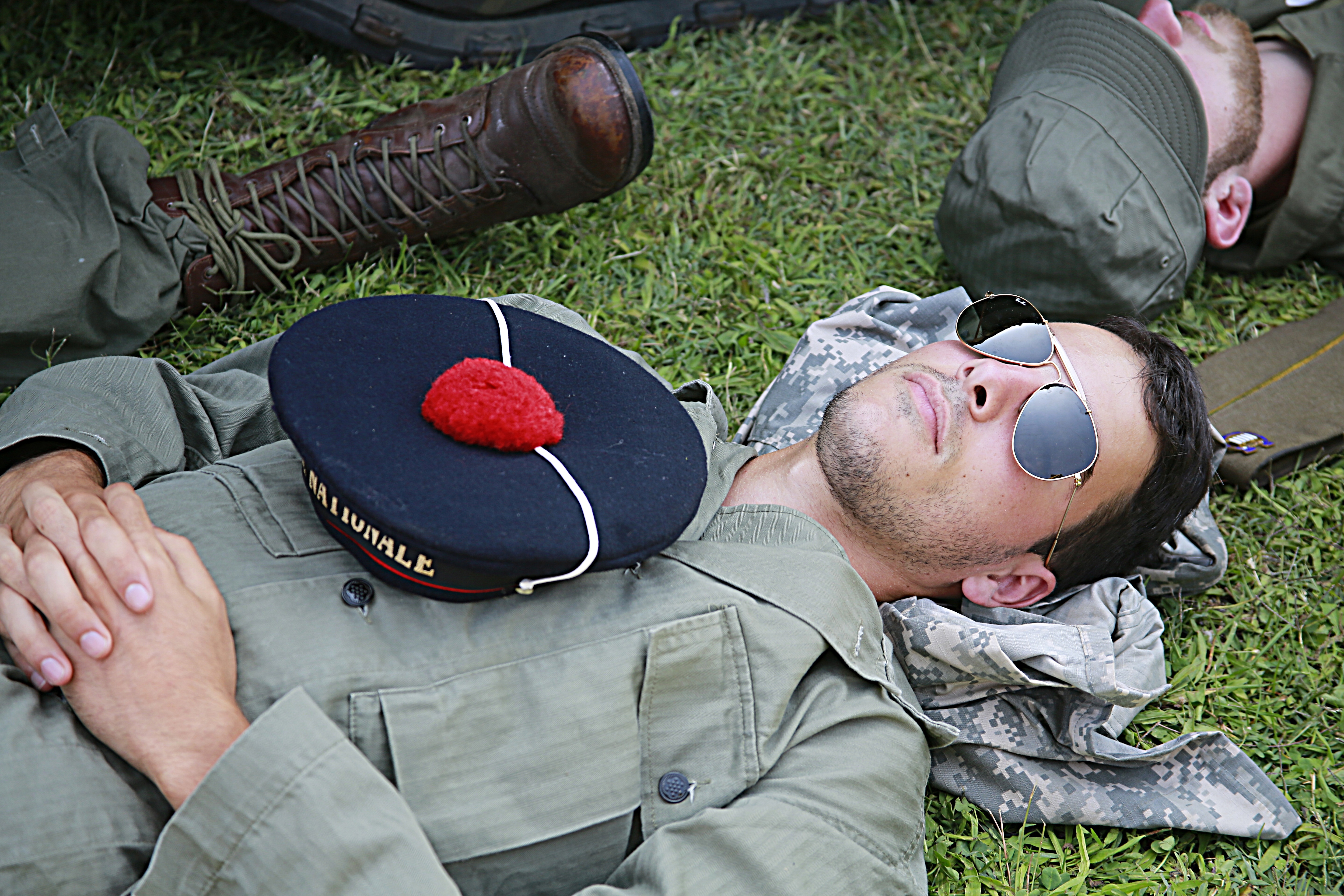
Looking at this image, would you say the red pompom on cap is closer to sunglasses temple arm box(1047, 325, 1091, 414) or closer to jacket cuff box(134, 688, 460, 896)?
jacket cuff box(134, 688, 460, 896)

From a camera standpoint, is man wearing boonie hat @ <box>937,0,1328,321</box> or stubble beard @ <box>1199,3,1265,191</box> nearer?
man wearing boonie hat @ <box>937,0,1328,321</box>

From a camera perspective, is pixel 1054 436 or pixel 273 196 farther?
pixel 273 196

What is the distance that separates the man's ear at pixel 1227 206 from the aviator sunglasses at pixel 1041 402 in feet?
4.15

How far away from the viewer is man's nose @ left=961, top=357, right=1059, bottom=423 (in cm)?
229

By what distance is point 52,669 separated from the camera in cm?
154

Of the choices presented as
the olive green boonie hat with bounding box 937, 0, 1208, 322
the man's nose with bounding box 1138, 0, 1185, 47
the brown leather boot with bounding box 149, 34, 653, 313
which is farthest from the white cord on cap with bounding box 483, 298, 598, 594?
the man's nose with bounding box 1138, 0, 1185, 47

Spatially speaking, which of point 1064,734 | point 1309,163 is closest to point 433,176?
point 1064,734

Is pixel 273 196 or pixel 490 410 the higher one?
pixel 490 410

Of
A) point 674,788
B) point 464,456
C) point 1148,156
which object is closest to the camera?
point 464,456

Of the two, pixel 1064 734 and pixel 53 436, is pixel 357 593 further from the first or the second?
pixel 1064 734

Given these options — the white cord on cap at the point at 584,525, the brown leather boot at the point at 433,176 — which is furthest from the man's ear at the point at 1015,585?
the brown leather boot at the point at 433,176

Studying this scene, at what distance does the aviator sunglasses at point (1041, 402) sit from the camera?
2.25 metres

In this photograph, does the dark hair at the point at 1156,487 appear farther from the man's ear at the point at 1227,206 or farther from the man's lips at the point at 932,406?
the man's ear at the point at 1227,206

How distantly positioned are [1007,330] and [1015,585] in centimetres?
66
